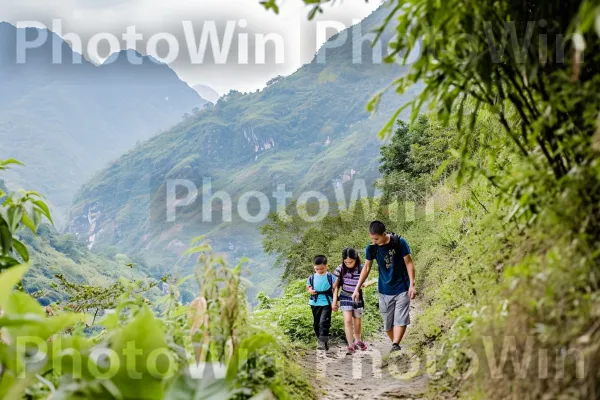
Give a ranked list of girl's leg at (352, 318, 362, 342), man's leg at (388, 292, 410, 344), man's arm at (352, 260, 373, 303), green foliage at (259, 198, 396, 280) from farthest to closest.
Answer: green foliage at (259, 198, 396, 280) < girl's leg at (352, 318, 362, 342) < man's arm at (352, 260, 373, 303) < man's leg at (388, 292, 410, 344)

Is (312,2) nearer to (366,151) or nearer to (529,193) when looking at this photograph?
(529,193)

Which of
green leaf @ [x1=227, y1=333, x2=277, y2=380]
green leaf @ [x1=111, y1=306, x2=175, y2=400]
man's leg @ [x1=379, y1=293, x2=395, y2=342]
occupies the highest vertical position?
green leaf @ [x1=111, y1=306, x2=175, y2=400]

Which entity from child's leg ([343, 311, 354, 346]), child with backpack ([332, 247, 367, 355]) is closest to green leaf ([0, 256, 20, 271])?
child with backpack ([332, 247, 367, 355])

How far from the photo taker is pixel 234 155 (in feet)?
520

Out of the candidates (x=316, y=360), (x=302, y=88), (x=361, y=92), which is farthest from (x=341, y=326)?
(x=302, y=88)

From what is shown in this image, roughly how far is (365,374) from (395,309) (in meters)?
0.83

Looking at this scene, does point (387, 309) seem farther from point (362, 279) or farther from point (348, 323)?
point (348, 323)

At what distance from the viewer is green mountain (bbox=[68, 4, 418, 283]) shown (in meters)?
129

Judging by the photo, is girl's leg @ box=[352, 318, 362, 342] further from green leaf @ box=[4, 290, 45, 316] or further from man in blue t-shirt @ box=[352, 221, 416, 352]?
green leaf @ box=[4, 290, 45, 316]

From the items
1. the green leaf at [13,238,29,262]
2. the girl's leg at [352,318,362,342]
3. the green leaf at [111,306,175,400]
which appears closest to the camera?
the green leaf at [111,306,175,400]

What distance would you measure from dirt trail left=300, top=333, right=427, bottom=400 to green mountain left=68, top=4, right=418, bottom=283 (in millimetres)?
111767

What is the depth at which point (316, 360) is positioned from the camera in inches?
277

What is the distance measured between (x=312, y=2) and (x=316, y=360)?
5543 mm

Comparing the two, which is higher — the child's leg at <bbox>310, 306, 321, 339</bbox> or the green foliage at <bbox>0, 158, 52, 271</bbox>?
the green foliage at <bbox>0, 158, 52, 271</bbox>
